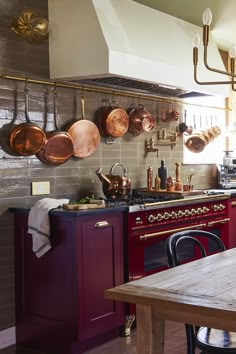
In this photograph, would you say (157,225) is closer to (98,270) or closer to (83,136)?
(98,270)

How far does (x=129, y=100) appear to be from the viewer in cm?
481

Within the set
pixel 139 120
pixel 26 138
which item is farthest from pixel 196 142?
pixel 26 138

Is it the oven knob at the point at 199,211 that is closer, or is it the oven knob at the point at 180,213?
the oven knob at the point at 180,213

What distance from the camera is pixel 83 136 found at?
4.22m

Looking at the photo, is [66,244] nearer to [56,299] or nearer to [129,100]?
[56,299]

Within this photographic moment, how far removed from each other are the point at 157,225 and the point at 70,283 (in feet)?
3.14

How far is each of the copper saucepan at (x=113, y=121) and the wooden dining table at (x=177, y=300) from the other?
2368 mm

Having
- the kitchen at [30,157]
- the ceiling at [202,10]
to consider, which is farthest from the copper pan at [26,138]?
the ceiling at [202,10]

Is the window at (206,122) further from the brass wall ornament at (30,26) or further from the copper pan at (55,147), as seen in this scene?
the brass wall ornament at (30,26)

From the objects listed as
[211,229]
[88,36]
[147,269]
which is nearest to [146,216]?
[147,269]

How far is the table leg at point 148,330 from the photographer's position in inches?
76.9

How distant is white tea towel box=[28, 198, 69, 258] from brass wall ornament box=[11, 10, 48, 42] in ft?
4.08

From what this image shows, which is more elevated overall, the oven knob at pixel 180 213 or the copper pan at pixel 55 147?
the copper pan at pixel 55 147

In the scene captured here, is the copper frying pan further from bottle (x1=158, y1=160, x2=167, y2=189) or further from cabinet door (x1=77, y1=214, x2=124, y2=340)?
bottle (x1=158, y1=160, x2=167, y2=189)
